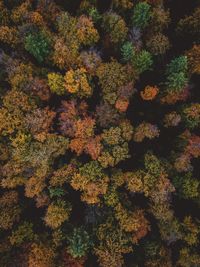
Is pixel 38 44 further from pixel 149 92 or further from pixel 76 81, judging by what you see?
pixel 149 92

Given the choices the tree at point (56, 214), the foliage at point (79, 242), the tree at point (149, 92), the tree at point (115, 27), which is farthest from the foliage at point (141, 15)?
the foliage at point (79, 242)

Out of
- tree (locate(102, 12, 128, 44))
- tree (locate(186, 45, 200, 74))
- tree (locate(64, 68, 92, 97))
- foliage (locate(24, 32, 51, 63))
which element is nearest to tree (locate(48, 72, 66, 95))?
tree (locate(64, 68, 92, 97))

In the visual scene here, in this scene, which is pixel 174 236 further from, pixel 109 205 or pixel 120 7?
pixel 120 7

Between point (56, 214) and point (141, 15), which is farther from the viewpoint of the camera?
point (141, 15)

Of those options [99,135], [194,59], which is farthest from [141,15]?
[99,135]

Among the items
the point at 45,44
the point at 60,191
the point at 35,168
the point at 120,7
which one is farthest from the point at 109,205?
the point at 120,7

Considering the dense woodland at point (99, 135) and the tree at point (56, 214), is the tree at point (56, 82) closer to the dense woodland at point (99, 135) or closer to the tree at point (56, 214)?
the dense woodland at point (99, 135)

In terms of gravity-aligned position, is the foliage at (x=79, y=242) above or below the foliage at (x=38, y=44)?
below

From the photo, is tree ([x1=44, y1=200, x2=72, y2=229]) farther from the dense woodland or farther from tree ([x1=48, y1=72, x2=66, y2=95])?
tree ([x1=48, y1=72, x2=66, y2=95])

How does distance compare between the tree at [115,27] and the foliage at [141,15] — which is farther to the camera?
the tree at [115,27]
